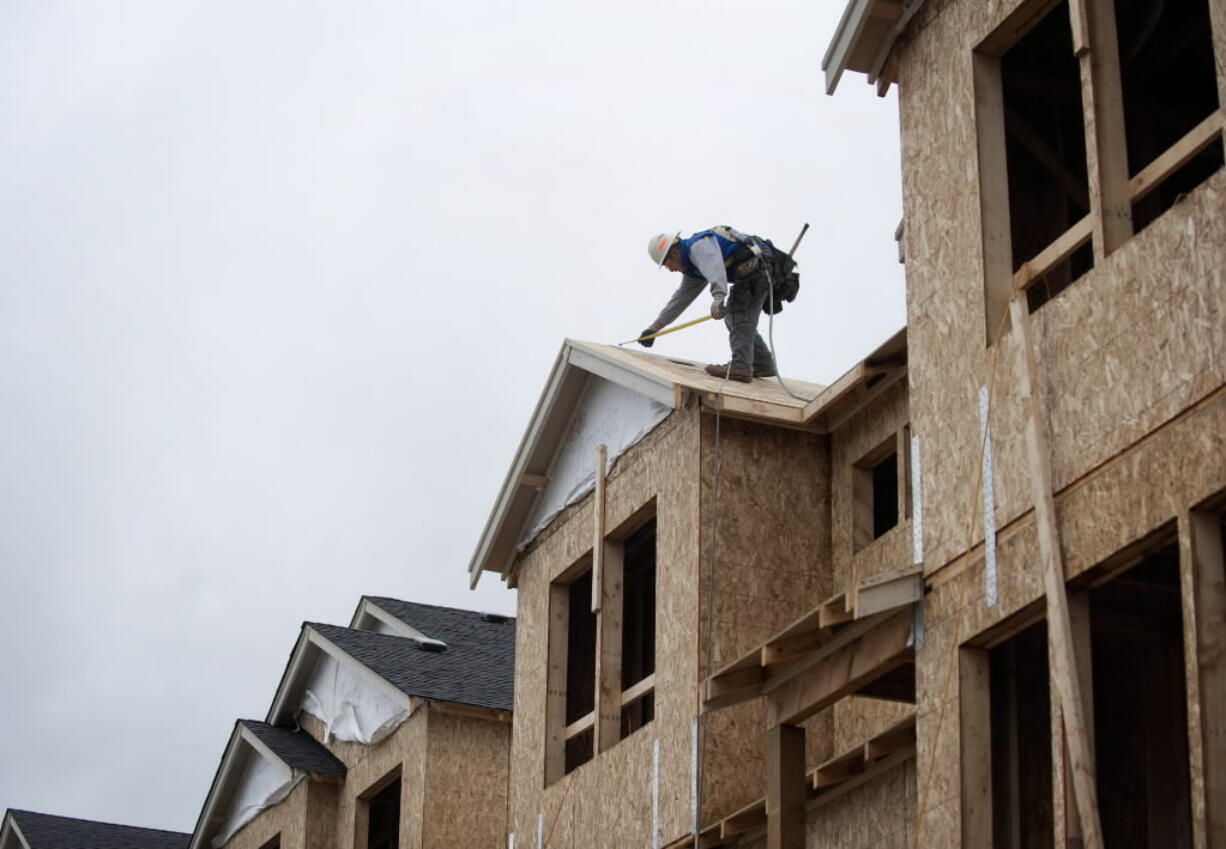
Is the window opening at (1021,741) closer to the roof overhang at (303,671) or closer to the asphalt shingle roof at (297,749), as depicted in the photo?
the roof overhang at (303,671)

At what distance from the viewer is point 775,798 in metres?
14.3

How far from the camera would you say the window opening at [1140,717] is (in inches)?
497

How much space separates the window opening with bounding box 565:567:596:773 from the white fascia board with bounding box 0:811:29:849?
14607 mm

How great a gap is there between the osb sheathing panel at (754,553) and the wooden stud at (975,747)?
440 centimetres

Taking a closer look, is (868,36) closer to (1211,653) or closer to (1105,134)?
(1105,134)

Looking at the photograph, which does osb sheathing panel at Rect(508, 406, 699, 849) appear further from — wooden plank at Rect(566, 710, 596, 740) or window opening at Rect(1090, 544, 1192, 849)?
window opening at Rect(1090, 544, 1192, 849)

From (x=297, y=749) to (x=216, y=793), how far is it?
277 centimetres

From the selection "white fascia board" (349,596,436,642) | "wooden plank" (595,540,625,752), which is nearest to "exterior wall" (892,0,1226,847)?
"wooden plank" (595,540,625,752)

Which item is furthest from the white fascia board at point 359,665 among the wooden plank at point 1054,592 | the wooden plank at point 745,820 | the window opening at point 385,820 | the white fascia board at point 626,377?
the wooden plank at point 1054,592

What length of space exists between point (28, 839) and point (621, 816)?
16.6m

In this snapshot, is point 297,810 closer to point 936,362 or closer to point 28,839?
point 28,839

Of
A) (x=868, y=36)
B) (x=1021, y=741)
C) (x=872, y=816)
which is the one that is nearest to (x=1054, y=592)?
(x=1021, y=741)

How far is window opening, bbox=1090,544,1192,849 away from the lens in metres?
12.6

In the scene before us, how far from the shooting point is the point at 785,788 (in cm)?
1430
